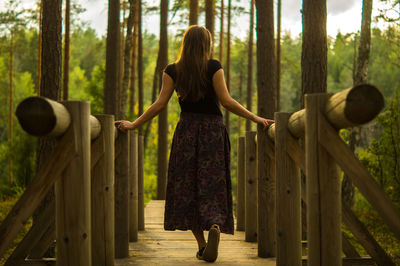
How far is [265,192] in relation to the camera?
14.5 ft

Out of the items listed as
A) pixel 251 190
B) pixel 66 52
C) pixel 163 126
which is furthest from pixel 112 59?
pixel 251 190

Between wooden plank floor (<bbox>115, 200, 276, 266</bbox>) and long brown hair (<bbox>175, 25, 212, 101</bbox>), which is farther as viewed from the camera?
wooden plank floor (<bbox>115, 200, 276, 266</bbox>)

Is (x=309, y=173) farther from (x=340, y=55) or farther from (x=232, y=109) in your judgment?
(x=340, y=55)

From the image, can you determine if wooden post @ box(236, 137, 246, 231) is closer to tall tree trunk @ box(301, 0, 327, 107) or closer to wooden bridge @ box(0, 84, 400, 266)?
wooden bridge @ box(0, 84, 400, 266)

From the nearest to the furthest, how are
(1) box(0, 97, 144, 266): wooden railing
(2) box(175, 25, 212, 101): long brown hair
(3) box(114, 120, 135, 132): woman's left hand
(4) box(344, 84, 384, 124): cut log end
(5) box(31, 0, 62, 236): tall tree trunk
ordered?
1. (4) box(344, 84, 384, 124): cut log end
2. (1) box(0, 97, 144, 266): wooden railing
3. (2) box(175, 25, 212, 101): long brown hair
4. (3) box(114, 120, 135, 132): woman's left hand
5. (5) box(31, 0, 62, 236): tall tree trunk

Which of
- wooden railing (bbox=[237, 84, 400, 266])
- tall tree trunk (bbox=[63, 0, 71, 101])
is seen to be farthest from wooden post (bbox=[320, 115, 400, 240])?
tall tree trunk (bbox=[63, 0, 71, 101])

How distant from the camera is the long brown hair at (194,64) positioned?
3961 mm

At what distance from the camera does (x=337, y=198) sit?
265 centimetres

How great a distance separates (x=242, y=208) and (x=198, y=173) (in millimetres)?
2420

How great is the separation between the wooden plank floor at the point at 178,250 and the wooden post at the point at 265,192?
188 millimetres

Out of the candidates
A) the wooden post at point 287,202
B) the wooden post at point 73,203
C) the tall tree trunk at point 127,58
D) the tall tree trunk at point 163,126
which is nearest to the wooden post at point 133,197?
the wooden post at point 287,202

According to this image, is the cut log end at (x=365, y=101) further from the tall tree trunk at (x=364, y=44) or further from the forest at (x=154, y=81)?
the tall tree trunk at (x=364, y=44)

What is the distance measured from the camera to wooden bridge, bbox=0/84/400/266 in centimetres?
254

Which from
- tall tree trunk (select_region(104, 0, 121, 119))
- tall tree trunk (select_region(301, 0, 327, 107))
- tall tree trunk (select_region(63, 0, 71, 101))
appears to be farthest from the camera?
tall tree trunk (select_region(63, 0, 71, 101))
